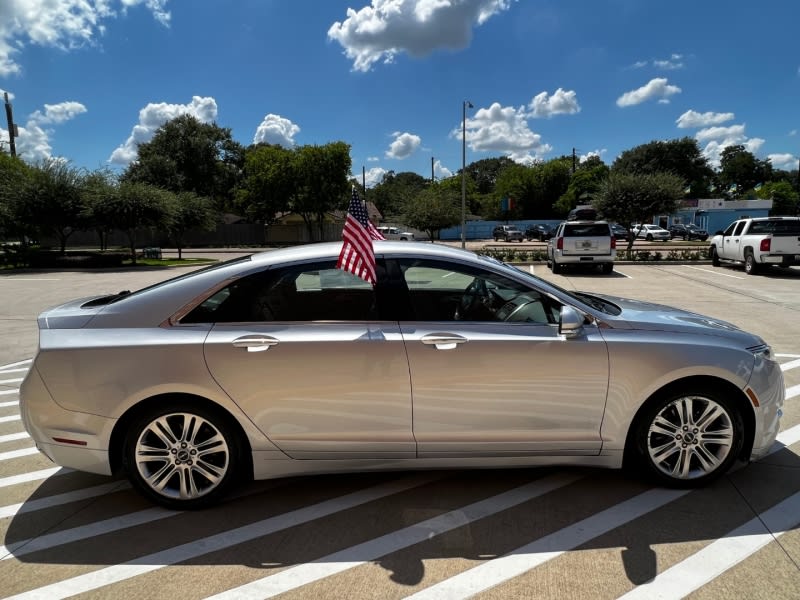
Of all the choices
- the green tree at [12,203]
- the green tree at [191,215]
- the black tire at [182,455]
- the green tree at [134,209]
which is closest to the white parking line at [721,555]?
the black tire at [182,455]

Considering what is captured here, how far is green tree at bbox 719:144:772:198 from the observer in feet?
321

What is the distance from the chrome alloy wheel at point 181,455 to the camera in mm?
3047

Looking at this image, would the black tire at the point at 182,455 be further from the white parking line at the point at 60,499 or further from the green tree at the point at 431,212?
the green tree at the point at 431,212

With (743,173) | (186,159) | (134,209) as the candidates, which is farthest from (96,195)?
(743,173)

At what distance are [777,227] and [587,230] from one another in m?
5.45

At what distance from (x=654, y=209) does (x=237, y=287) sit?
80.3 feet

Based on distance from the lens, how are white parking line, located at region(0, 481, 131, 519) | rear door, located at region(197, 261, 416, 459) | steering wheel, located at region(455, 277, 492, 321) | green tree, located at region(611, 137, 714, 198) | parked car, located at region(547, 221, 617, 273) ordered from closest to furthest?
1. rear door, located at region(197, 261, 416, 459)
2. white parking line, located at region(0, 481, 131, 519)
3. steering wheel, located at region(455, 277, 492, 321)
4. parked car, located at region(547, 221, 617, 273)
5. green tree, located at region(611, 137, 714, 198)

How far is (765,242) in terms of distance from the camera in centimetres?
1542

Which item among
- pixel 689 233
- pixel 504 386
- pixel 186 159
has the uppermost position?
pixel 186 159

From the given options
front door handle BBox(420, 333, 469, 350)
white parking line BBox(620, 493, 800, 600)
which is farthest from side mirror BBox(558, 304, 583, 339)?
white parking line BBox(620, 493, 800, 600)

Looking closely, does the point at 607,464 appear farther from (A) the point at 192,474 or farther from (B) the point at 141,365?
(B) the point at 141,365

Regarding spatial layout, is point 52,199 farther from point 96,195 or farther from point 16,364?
point 16,364

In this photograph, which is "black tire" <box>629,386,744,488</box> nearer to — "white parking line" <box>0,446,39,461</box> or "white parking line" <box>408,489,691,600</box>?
"white parking line" <box>408,489,691,600</box>

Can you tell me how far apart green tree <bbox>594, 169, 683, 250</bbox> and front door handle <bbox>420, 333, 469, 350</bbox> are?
887 inches
